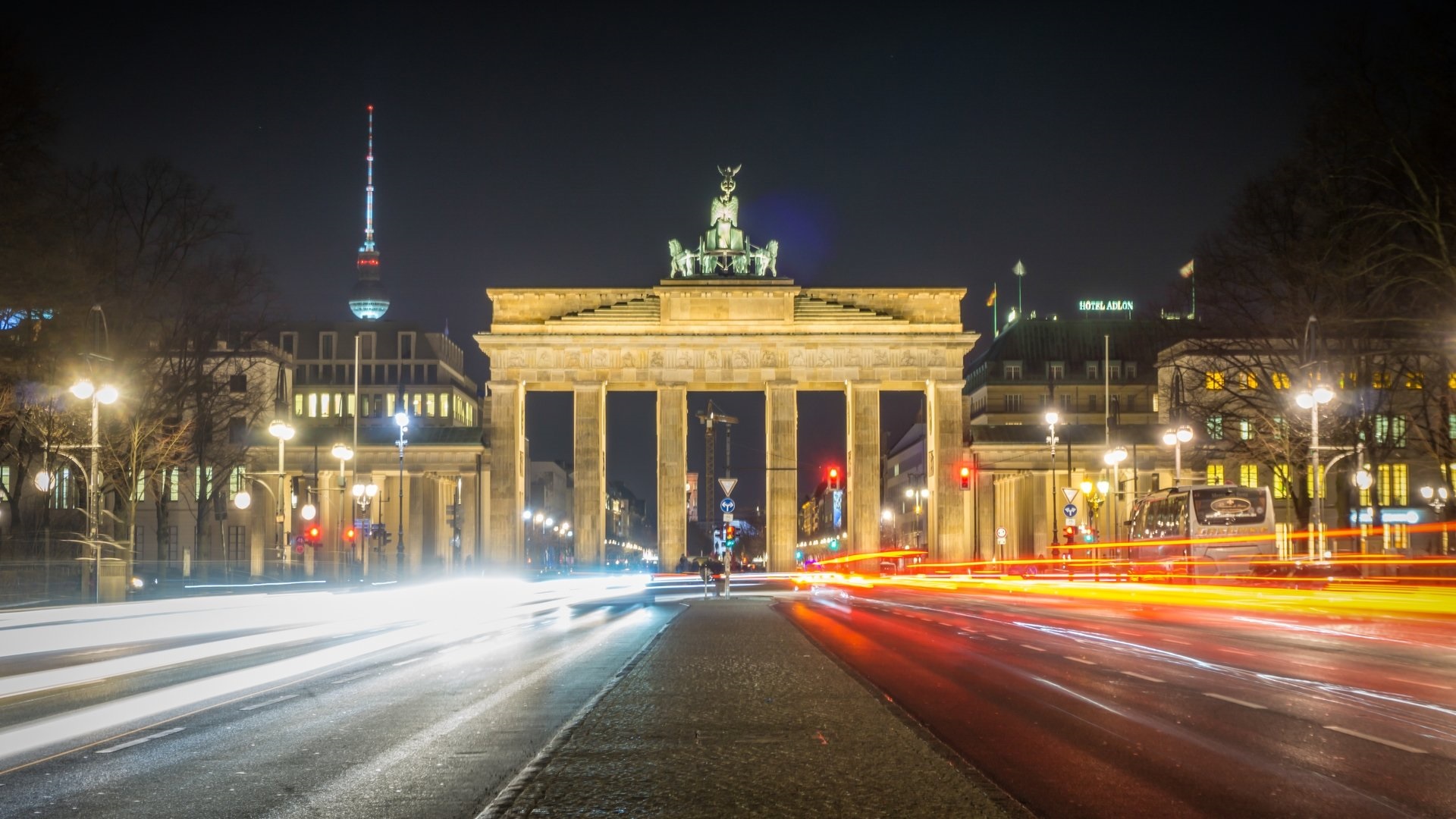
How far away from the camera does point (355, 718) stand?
44.1ft

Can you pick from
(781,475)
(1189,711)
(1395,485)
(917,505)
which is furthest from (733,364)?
(1189,711)

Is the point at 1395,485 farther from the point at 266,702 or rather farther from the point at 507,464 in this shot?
the point at 266,702

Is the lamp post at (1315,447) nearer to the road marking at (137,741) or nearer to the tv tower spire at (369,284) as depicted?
the road marking at (137,741)

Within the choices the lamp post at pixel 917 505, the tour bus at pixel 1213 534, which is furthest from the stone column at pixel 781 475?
the tour bus at pixel 1213 534

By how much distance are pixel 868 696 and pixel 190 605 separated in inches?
786

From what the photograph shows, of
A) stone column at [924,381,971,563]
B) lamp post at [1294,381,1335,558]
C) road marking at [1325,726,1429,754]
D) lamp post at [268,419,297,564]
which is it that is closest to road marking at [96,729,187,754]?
road marking at [1325,726,1429,754]

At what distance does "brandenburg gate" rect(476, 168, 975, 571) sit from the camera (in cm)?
8519

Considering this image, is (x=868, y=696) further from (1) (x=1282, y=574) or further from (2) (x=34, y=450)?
(2) (x=34, y=450)

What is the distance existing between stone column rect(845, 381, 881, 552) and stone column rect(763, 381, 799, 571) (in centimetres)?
332

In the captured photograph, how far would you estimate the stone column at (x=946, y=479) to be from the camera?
85.2m

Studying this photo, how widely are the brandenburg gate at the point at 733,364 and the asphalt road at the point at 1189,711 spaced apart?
57.0m

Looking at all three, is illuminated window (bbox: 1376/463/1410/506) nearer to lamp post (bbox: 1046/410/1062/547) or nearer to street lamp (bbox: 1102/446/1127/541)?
street lamp (bbox: 1102/446/1127/541)

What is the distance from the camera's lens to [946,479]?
85.1 metres

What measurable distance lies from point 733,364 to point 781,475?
7333 millimetres
